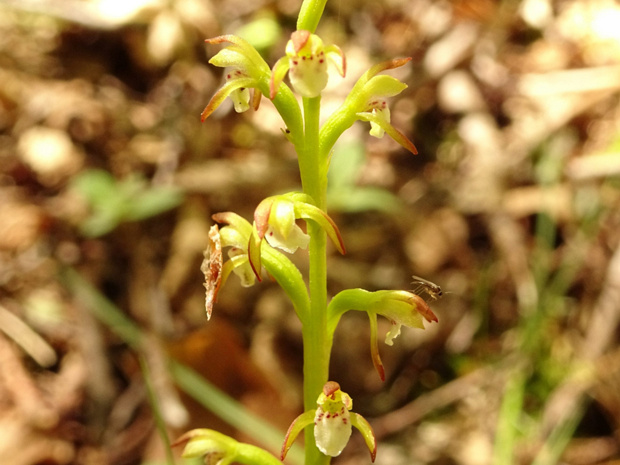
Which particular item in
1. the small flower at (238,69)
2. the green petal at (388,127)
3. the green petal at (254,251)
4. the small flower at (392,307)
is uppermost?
the small flower at (238,69)

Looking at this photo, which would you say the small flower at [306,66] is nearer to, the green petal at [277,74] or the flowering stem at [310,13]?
the green petal at [277,74]

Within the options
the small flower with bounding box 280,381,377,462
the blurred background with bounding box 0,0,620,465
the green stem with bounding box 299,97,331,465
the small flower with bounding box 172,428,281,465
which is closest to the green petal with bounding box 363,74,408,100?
the green stem with bounding box 299,97,331,465

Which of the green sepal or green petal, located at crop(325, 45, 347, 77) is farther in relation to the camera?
the green sepal

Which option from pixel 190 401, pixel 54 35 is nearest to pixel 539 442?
pixel 190 401

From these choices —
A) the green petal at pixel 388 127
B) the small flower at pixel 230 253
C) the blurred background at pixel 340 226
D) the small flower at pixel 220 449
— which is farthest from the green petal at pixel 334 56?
the blurred background at pixel 340 226

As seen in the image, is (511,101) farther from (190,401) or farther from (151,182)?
(190,401)

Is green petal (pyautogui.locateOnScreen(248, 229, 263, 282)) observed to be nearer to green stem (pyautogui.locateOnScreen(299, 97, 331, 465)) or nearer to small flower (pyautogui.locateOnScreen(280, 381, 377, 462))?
green stem (pyautogui.locateOnScreen(299, 97, 331, 465))
